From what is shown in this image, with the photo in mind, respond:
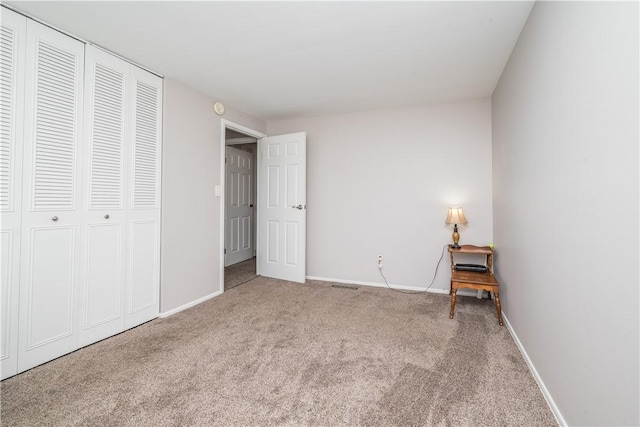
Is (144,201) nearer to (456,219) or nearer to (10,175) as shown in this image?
(10,175)

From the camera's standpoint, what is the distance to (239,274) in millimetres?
4223

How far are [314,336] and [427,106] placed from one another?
2.96 meters

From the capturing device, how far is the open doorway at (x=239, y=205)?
4.73 metres

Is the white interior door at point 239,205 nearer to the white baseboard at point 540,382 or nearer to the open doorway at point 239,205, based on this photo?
the open doorway at point 239,205

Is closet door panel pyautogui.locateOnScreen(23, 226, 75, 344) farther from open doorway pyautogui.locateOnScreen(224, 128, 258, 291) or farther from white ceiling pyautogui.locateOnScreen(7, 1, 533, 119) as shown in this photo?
open doorway pyautogui.locateOnScreen(224, 128, 258, 291)

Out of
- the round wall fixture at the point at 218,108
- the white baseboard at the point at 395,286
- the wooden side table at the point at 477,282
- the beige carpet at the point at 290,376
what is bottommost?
the beige carpet at the point at 290,376

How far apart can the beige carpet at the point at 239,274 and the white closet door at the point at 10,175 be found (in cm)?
195

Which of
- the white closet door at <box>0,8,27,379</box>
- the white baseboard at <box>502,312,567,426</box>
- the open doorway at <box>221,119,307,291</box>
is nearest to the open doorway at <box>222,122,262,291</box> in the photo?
the open doorway at <box>221,119,307,291</box>

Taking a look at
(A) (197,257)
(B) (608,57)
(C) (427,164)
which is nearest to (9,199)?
(A) (197,257)

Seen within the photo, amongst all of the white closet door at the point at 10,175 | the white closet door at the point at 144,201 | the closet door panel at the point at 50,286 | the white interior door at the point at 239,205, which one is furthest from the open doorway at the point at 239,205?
the white closet door at the point at 10,175

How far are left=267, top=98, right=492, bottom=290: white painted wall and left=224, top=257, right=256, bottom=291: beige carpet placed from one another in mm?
947

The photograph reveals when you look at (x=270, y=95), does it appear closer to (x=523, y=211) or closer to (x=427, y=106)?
(x=427, y=106)

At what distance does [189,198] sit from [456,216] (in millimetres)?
2937

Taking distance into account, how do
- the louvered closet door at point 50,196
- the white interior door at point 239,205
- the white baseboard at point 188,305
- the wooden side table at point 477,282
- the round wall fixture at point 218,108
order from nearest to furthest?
the louvered closet door at point 50,196
the wooden side table at point 477,282
the white baseboard at point 188,305
the round wall fixture at point 218,108
the white interior door at point 239,205
